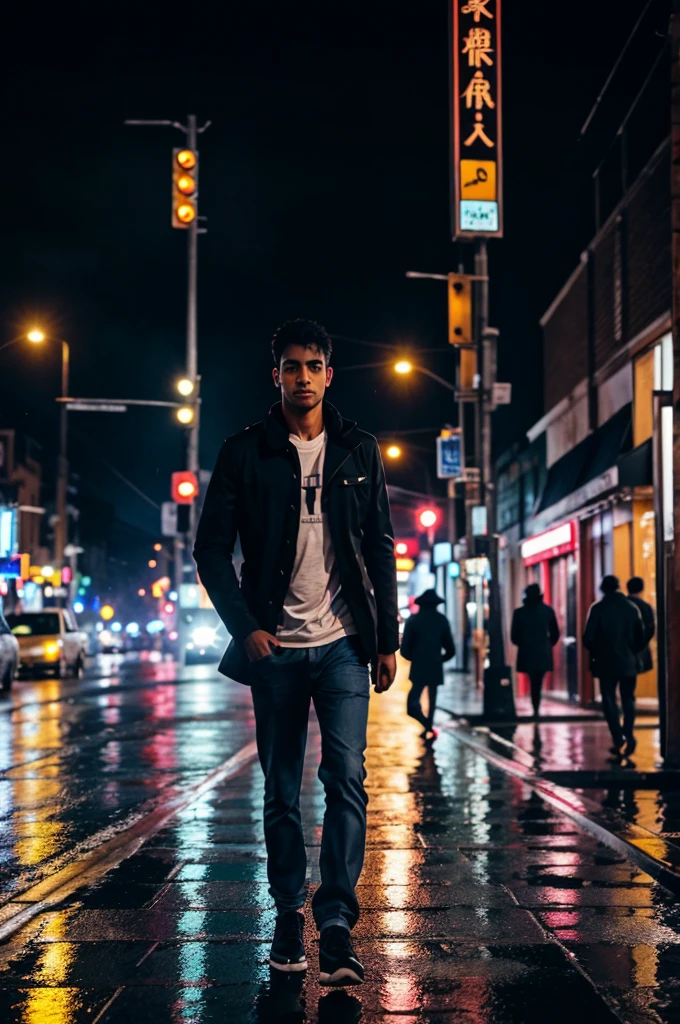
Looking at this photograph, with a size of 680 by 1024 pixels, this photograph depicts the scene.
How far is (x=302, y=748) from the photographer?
4977mm

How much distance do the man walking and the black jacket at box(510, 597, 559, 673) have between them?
1421 centimetres

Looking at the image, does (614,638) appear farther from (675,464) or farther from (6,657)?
(6,657)

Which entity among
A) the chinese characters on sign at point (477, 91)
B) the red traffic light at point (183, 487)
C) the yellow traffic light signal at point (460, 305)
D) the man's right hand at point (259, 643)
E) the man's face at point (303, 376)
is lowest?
the man's right hand at point (259, 643)

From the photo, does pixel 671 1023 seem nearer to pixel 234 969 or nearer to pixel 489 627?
pixel 234 969

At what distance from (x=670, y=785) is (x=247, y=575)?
7352 mm

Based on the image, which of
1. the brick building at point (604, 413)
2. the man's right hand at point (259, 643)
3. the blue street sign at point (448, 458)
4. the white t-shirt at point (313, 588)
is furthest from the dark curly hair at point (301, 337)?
the blue street sign at point (448, 458)

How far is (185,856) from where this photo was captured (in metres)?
7.64

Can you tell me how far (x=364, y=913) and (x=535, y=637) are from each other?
43.8ft

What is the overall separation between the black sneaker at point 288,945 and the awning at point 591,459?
54.2 ft

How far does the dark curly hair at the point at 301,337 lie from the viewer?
5.09 meters

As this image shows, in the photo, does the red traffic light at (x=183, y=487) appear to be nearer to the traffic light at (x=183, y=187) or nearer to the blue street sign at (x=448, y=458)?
the traffic light at (x=183, y=187)

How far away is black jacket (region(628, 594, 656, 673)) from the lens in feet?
45.5

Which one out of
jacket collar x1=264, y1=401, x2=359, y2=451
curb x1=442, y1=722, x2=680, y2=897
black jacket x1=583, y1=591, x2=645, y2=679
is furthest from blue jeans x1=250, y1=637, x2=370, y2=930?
black jacket x1=583, y1=591, x2=645, y2=679

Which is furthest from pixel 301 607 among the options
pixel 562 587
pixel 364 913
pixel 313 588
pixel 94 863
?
pixel 562 587
